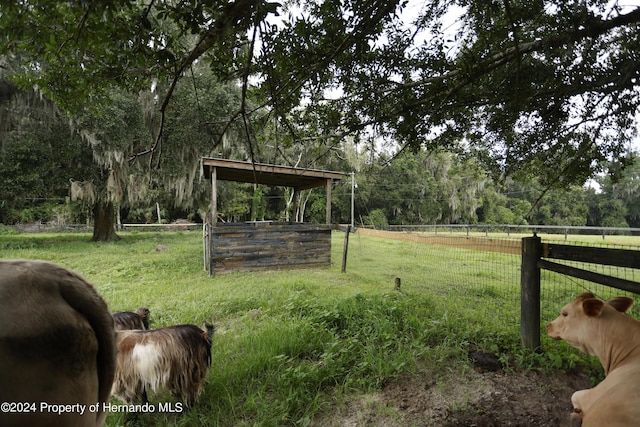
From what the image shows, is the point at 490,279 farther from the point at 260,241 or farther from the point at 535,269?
the point at 260,241

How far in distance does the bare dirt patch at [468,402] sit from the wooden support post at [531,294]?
39 cm

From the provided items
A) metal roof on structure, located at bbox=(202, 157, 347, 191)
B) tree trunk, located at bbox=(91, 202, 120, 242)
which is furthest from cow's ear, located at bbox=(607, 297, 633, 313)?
tree trunk, located at bbox=(91, 202, 120, 242)

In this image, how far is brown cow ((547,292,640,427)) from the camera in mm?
1459

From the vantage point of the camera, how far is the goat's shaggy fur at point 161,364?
212 cm

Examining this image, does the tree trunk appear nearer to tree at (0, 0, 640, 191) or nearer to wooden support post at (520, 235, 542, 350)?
tree at (0, 0, 640, 191)

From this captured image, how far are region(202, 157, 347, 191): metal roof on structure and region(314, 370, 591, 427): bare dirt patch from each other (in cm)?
339

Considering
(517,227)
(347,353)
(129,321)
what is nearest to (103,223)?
(129,321)

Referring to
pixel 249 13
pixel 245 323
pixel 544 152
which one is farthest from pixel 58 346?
pixel 544 152

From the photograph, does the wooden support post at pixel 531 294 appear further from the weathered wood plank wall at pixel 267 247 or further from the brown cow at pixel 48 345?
the weathered wood plank wall at pixel 267 247

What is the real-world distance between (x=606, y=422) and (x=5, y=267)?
243cm

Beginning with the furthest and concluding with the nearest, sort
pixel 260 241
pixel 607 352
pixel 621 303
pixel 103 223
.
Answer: pixel 103 223 < pixel 260 241 < pixel 621 303 < pixel 607 352

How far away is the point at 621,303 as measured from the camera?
2.08 metres

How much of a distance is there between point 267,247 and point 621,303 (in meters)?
6.86

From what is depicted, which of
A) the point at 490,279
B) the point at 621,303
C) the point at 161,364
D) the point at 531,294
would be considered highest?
the point at 621,303
